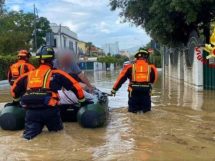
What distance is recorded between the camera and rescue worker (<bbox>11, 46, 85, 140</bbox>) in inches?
327

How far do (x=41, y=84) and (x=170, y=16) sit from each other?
16.3m

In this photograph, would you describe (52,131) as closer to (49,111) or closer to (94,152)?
(49,111)

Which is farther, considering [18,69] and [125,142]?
[18,69]

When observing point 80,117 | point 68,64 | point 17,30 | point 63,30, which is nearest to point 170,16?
point 68,64

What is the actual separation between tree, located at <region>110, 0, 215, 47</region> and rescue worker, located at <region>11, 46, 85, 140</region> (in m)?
13.4

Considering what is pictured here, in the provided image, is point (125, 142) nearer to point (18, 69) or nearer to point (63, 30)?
point (18, 69)

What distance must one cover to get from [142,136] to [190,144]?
107 cm

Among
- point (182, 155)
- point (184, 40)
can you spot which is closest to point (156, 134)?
point (182, 155)

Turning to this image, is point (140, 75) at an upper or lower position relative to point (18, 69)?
lower

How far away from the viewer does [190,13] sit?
2162 centimetres

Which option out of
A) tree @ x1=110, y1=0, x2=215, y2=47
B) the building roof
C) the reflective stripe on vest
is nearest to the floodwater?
the reflective stripe on vest

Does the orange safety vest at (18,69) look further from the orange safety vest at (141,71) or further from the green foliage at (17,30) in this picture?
the green foliage at (17,30)

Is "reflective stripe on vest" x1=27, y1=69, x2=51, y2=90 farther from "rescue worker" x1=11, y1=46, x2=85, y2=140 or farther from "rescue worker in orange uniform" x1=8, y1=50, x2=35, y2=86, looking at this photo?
"rescue worker in orange uniform" x1=8, y1=50, x2=35, y2=86

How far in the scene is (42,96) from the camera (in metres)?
8.27
